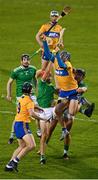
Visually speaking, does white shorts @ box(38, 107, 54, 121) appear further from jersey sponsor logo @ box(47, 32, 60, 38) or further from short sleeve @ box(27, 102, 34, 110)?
jersey sponsor logo @ box(47, 32, 60, 38)

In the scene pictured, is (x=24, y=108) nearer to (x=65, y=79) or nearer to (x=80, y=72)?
(x=65, y=79)

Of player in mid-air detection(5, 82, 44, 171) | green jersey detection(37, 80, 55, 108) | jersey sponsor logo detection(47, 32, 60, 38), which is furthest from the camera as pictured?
jersey sponsor logo detection(47, 32, 60, 38)

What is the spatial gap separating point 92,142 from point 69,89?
7.31 feet

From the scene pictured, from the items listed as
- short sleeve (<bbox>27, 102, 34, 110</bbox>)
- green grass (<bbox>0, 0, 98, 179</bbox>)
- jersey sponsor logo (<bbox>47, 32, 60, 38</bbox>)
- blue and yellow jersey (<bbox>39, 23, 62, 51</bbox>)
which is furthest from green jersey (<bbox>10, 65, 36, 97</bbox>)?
jersey sponsor logo (<bbox>47, 32, 60, 38</bbox>)

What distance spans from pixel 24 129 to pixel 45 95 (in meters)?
2.27

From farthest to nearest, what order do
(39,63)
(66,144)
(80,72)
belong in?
(39,63), (80,72), (66,144)

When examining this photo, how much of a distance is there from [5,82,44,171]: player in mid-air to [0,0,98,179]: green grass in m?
0.44

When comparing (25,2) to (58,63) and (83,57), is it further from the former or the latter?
(58,63)

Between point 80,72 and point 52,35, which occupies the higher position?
point 52,35

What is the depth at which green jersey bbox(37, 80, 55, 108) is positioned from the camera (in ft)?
80.1

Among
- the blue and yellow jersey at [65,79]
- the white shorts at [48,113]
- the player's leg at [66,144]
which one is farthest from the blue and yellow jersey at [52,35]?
the player's leg at [66,144]

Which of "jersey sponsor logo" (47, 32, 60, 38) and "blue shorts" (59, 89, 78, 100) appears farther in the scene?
"jersey sponsor logo" (47, 32, 60, 38)

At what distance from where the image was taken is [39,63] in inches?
1513

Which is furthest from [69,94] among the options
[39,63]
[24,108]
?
[39,63]
